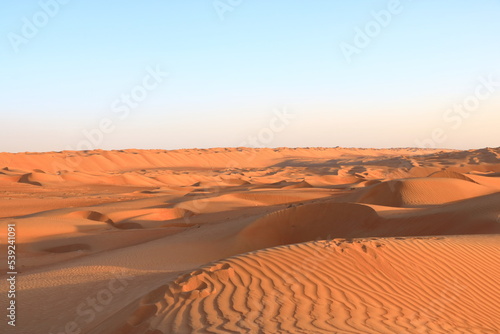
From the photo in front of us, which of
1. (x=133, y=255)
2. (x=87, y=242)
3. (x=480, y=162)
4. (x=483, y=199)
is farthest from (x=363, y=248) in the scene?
(x=480, y=162)

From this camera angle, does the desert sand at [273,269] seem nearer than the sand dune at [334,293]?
No

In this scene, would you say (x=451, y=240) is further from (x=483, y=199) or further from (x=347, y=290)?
(x=483, y=199)

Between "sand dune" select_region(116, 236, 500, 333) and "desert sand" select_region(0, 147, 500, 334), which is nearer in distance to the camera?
"sand dune" select_region(116, 236, 500, 333)

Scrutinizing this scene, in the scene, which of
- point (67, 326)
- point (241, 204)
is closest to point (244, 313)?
point (67, 326)

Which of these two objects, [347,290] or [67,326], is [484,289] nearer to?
[347,290]

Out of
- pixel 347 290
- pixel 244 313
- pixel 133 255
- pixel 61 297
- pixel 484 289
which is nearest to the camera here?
pixel 244 313

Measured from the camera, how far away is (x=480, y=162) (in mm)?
37156

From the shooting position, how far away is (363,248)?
7.16 meters

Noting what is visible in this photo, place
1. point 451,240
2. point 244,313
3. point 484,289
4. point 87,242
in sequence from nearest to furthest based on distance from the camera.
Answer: point 244,313 → point 484,289 → point 451,240 → point 87,242

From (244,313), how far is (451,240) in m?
5.31

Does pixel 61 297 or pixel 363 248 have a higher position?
pixel 363 248

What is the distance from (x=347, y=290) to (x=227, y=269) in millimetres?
1508

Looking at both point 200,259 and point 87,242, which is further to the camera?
point 87,242

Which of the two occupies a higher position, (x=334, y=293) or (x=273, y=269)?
(x=273, y=269)
